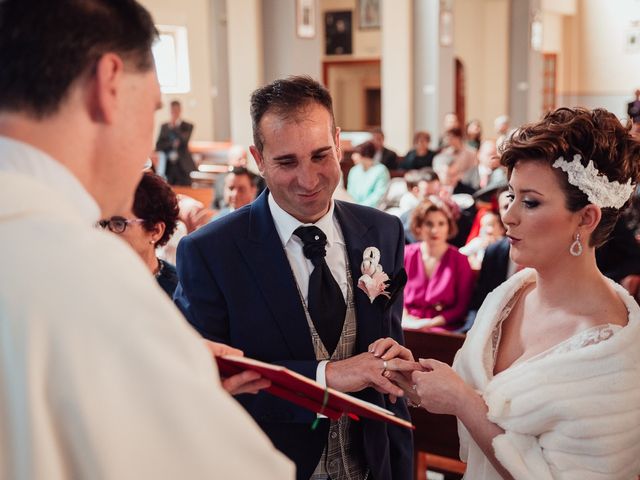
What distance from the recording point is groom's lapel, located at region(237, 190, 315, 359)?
6.96 ft

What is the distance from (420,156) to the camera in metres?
12.2

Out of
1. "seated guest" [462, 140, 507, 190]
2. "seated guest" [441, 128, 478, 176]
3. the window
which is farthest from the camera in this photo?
the window

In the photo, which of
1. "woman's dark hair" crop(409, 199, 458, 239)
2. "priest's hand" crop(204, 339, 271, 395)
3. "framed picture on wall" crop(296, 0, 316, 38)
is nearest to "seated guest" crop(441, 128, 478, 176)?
"framed picture on wall" crop(296, 0, 316, 38)

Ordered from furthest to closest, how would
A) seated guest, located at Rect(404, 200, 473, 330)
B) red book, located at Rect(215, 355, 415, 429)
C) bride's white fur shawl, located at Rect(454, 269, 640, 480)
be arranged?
1. seated guest, located at Rect(404, 200, 473, 330)
2. bride's white fur shawl, located at Rect(454, 269, 640, 480)
3. red book, located at Rect(215, 355, 415, 429)

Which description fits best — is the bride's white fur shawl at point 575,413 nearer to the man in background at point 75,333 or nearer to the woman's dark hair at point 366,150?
the man in background at point 75,333

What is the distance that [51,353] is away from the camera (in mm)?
842

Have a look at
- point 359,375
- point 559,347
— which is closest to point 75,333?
point 359,375

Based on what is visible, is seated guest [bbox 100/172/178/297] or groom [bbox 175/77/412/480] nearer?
groom [bbox 175/77/412/480]

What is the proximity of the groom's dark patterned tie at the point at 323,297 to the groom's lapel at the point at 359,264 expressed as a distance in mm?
56

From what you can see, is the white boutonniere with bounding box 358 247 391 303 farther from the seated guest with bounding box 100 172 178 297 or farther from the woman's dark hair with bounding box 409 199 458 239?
the woman's dark hair with bounding box 409 199 458 239

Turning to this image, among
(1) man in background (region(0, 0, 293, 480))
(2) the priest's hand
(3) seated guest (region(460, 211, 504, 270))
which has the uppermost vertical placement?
(1) man in background (region(0, 0, 293, 480))

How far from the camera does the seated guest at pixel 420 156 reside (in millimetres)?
12133

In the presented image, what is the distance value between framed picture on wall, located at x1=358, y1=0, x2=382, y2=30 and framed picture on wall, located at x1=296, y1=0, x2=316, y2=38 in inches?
337

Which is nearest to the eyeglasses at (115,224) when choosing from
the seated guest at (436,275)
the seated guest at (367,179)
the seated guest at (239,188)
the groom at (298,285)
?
the groom at (298,285)
